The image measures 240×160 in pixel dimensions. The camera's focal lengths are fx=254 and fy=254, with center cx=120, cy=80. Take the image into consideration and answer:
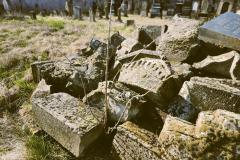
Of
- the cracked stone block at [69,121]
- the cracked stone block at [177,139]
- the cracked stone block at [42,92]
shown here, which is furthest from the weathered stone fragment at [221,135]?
the cracked stone block at [42,92]

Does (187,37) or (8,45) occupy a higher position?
(187,37)

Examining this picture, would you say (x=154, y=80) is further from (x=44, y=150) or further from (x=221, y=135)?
(x=44, y=150)

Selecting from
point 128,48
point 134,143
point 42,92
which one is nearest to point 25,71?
point 42,92

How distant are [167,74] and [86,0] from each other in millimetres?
17820

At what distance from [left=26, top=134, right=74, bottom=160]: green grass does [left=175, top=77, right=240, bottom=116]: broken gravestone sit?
155cm

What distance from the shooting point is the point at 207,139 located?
224 cm

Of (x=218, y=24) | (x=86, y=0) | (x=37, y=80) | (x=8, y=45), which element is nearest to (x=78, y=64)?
(x=37, y=80)

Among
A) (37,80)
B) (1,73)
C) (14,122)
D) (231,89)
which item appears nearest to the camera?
(231,89)

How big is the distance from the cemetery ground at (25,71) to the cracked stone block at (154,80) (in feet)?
3.93

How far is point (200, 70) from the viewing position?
12.7ft

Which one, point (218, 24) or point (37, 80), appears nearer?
point (218, 24)

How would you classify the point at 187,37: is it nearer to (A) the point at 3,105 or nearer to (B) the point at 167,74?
(B) the point at 167,74

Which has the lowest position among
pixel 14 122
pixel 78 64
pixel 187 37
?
pixel 14 122

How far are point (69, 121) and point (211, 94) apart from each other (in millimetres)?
1661
